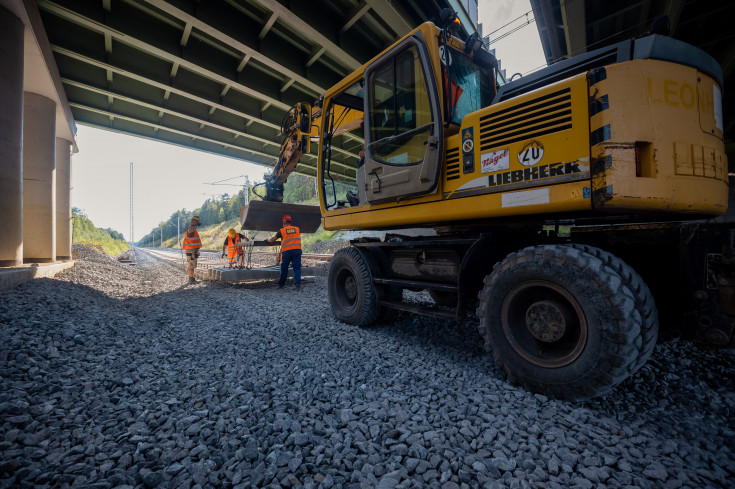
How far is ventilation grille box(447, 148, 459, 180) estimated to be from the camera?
3059 mm

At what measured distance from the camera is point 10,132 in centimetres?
555

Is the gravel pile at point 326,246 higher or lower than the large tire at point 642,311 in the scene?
higher

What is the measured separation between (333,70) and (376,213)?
6.74 metres

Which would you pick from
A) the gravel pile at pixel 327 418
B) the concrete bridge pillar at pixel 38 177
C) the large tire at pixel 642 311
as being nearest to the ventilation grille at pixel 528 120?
the large tire at pixel 642 311

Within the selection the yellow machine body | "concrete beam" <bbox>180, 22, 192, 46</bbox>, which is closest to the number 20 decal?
the yellow machine body

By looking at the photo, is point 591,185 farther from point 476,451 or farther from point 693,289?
point 476,451

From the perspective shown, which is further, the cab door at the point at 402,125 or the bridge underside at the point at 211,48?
the bridge underside at the point at 211,48

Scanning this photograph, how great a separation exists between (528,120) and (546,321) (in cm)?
167

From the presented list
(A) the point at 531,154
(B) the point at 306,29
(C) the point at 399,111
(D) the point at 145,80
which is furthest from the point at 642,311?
(D) the point at 145,80

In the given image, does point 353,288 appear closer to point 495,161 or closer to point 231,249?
point 495,161

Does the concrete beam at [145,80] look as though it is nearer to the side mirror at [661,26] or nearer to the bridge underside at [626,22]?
the bridge underside at [626,22]

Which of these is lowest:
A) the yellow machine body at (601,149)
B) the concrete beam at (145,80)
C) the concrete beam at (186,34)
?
the yellow machine body at (601,149)

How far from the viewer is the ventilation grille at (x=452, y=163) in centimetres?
306

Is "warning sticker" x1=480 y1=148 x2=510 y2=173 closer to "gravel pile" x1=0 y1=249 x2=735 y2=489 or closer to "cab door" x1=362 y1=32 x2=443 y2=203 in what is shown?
"cab door" x1=362 y1=32 x2=443 y2=203
